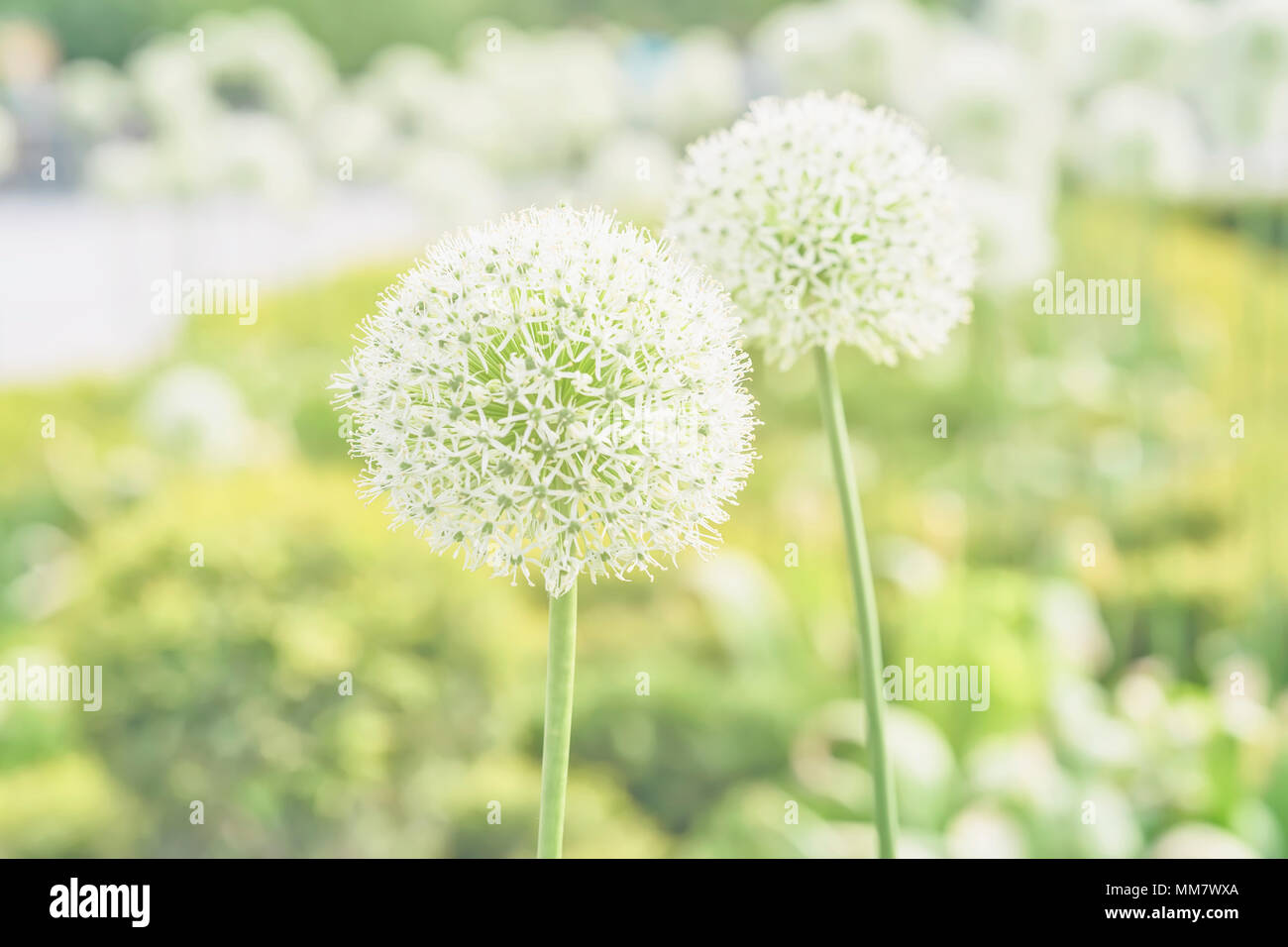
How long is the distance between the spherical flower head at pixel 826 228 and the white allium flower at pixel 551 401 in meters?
0.20

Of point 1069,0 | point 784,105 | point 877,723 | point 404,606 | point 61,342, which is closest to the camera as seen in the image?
point 877,723

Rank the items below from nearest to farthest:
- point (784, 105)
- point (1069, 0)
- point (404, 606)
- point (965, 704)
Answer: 1. point (784, 105)
2. point (404, 606)
3. point (965, 704)
4. point (1069, 0)

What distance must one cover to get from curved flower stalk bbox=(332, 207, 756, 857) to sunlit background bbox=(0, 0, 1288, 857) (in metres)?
1.48

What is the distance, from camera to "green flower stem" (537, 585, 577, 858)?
754mm

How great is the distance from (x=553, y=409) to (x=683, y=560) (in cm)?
290

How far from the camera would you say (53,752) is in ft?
10.4

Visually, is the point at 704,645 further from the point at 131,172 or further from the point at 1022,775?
the point at 131,172

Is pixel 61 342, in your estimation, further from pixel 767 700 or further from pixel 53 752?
pixel 767 700

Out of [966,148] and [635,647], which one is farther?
[635,647]

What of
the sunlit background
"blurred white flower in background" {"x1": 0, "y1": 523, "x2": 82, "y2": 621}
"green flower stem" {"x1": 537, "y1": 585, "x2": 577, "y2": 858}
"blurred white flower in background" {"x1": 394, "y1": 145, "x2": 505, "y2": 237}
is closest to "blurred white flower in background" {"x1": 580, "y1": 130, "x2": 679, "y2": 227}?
the sunlit background

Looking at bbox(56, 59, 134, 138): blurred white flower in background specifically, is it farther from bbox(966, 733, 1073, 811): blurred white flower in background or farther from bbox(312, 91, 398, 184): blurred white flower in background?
bbox(966, 733, 1073, 811): blurred white flower in background

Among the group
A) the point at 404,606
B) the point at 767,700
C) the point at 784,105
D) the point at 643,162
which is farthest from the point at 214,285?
the point at 784,105

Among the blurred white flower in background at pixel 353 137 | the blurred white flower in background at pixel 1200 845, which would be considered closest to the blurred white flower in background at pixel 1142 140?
the blurred white flower in background at pixel 1200 845

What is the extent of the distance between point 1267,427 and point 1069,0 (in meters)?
1.88
